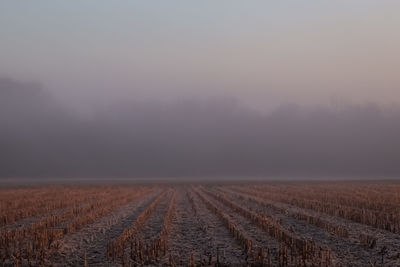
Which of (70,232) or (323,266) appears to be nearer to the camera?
(323,266)

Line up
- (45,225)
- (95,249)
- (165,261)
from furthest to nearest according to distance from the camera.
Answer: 1. (45,225)
2. (95,249)
3. (165,261)

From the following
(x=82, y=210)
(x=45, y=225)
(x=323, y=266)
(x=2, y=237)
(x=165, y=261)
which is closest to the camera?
(x=323, y=266)

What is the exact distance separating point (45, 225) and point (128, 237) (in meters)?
5.88

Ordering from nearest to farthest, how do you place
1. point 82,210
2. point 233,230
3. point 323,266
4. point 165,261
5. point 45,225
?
point 323,266
point 165,261
point 233,230
point 45,225
point 82,210

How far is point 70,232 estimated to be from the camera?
51.6 feet

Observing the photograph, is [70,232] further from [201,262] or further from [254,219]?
[254,219]

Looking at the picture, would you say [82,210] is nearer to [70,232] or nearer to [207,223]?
[70,232]

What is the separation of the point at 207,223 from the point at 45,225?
8270mm

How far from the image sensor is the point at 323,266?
10.2 meters

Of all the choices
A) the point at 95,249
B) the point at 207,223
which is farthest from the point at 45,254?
the point at 207,223

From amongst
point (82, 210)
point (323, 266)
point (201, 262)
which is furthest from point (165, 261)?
point (82, 210)

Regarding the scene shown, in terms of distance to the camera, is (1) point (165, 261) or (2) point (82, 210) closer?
(1) point (165, 261)

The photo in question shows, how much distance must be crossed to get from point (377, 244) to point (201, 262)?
725 centimetres

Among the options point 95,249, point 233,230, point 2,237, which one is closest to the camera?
point 95,249
